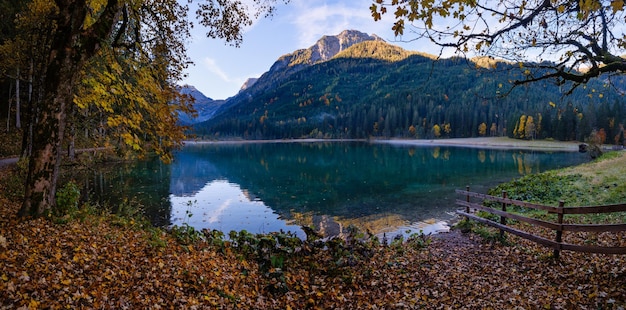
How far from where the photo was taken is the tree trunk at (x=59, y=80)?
8.02 m

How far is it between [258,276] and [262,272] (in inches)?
7.0

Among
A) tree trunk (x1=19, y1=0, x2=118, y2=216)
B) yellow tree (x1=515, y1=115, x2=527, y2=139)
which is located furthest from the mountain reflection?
yellow tree (x1=515, y1=115, x2=527, y2=139)

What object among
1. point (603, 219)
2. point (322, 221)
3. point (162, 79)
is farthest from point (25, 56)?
point (603, 219)

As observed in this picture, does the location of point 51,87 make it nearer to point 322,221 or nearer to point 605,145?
point 322,221

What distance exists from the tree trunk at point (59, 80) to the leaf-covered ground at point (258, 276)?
112 centimetres

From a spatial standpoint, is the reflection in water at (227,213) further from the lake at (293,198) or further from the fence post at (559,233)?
the fence post at (559,233)

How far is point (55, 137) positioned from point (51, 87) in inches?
47.7

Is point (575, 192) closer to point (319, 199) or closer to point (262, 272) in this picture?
point (319, 199)

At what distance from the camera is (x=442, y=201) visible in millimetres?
26516

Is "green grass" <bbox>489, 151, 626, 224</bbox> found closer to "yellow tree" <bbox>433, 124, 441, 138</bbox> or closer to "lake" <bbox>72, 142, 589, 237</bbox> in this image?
"lake" <bbox>72, 142, 589, 237</bbox>

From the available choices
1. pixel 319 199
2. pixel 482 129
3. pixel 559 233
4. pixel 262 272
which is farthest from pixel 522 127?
pixel 262 272

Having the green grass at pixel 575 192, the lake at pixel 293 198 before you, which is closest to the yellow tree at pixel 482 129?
the lake at pixel 293 198

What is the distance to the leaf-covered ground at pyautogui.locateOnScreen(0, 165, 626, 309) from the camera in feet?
20.3

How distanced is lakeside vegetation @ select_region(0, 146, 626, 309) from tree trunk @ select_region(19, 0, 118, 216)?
1146mm
